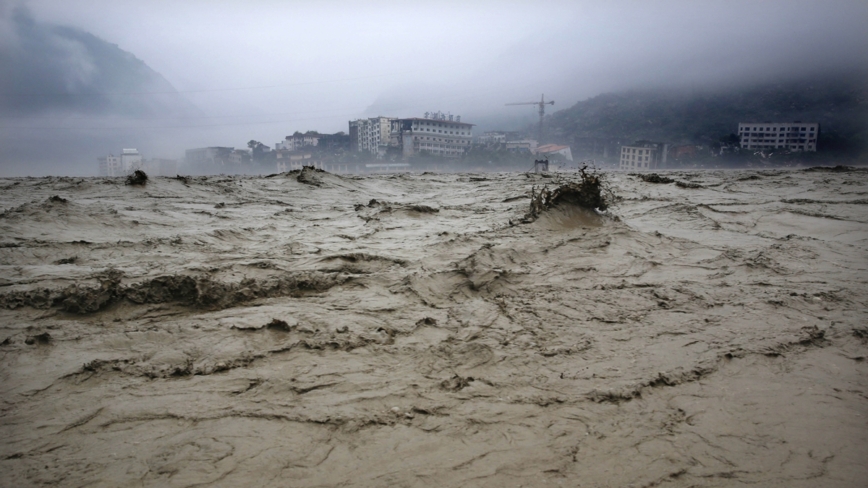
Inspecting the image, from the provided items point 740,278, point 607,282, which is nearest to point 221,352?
point 607,282

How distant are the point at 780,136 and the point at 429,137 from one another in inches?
1297

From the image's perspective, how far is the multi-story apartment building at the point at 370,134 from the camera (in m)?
53.1

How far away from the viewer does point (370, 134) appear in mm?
55812

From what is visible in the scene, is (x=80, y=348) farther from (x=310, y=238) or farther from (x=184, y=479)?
(x=310, y=238)

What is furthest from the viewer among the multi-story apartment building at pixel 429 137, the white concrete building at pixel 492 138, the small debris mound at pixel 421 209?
the white concrete building at pixel 492 138

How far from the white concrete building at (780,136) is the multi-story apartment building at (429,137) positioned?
26.9 metres

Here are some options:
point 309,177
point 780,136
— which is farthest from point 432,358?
point 780,136

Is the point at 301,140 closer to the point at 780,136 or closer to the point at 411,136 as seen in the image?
the point at 411,136

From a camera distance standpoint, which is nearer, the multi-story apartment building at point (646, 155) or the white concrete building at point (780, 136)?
the white concrete building at point (780, 136)

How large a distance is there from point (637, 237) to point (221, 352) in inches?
183

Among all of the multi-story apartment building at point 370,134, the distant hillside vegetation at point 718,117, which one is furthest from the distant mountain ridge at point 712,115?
the multi-story apartment building at point 370,134

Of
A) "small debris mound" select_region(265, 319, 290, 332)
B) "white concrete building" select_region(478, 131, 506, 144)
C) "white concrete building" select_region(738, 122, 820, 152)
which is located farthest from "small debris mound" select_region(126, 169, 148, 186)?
"white concrete building" select_region(478, 131, 506, 144)

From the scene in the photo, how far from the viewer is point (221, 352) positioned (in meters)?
2.80

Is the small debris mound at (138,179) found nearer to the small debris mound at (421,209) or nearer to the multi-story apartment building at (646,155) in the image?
the small debris mound at (421,209)
